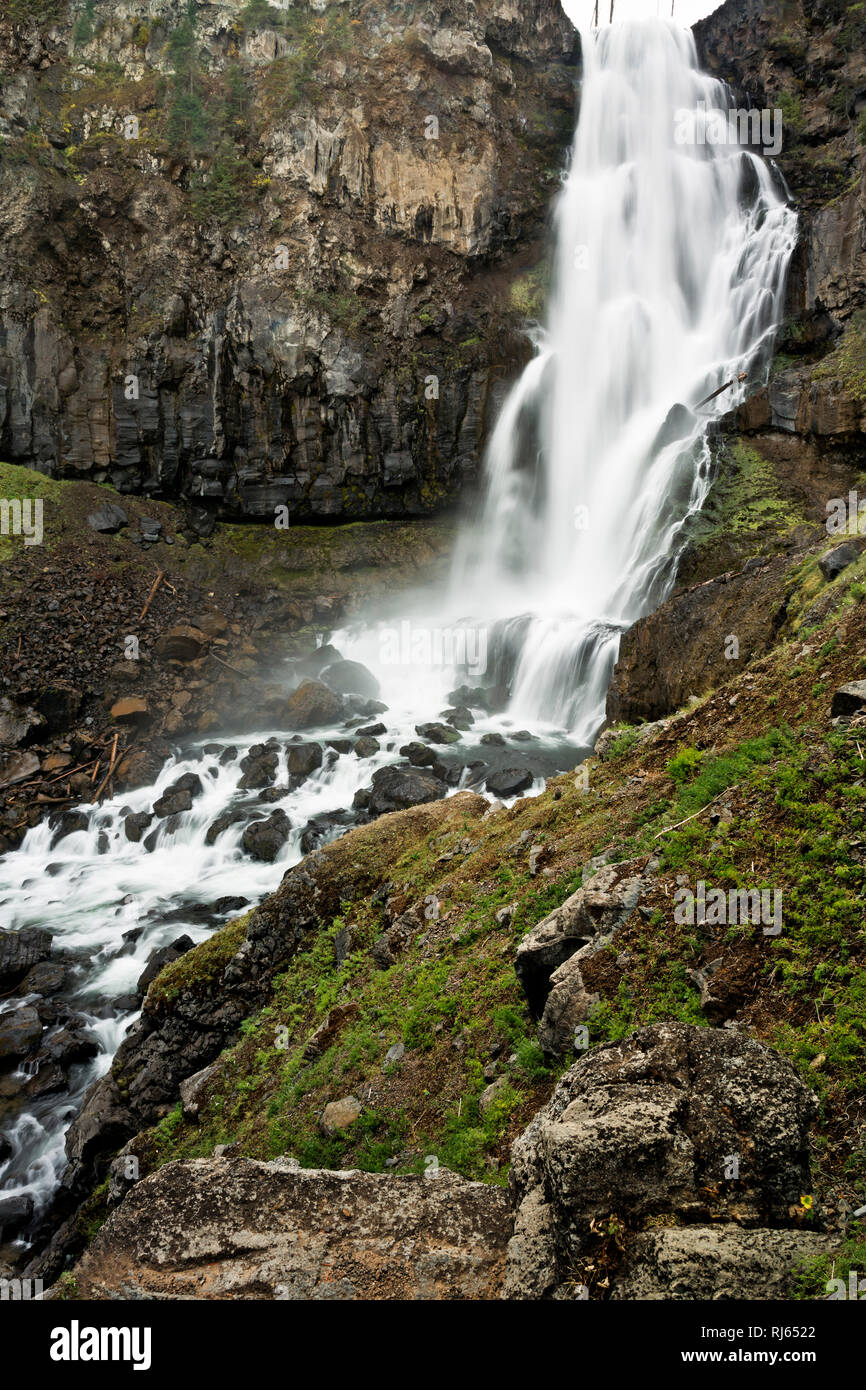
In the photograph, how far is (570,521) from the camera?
26.5 m

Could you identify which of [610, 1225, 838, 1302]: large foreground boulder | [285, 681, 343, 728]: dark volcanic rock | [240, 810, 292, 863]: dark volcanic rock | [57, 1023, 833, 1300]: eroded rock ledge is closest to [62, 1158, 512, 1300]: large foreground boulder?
[57, 1023, 833, 1300]: eroded rock ledge

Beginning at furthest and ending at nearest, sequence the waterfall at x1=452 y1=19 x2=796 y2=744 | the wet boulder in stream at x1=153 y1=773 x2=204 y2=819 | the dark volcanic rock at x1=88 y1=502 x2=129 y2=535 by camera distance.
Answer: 1. the dark volcanic rock at x1=88 y1=502 x2=129 y2=535
2. the waterfall at x1=452 y1=19 x2=796 y2=744
3. the wet boulder in stream at x1=153 y1=773 x2=204 y2=819

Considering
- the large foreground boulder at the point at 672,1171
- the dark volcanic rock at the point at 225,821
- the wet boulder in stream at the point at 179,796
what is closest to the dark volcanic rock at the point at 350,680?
the wet boulder in stream at the point at 179,796

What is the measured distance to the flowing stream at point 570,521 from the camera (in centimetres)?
1504

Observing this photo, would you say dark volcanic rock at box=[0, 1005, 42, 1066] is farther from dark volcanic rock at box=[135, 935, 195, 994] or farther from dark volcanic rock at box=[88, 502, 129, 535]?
dark volcanic rock at box=[88, 502, 129, 535]

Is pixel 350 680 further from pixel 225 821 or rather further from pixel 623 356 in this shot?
pixel 623 356

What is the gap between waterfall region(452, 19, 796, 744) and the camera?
2248cm

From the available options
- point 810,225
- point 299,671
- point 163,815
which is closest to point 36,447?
point 299,671

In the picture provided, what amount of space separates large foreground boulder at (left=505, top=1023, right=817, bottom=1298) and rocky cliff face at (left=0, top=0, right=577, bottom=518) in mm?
28564

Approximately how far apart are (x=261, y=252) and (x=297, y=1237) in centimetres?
3221

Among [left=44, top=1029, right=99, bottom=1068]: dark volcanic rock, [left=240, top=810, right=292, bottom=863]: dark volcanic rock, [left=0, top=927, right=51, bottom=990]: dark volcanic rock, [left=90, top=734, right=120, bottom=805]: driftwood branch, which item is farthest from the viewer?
[left=90, top=734, right=120, bottom=805]: driftwood branch

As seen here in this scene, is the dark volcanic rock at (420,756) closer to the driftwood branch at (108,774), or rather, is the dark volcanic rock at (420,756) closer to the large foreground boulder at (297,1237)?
the driftwood branch at (108,774)

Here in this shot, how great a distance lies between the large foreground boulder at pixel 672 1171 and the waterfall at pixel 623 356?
17260 mm
